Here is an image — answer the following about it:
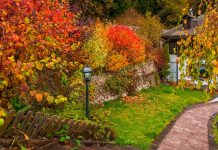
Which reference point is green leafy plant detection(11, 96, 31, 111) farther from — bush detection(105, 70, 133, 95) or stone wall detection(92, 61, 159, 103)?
bush detection(105, 70, 133, 95)

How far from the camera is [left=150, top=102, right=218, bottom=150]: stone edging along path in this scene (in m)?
11.9

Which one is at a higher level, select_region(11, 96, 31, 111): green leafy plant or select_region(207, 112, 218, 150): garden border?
select_region(11, 96, 31, 111): green leafy plant

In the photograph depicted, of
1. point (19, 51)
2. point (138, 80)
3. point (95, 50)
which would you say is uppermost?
point (95, 50)

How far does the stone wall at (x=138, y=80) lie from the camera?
17.9 m

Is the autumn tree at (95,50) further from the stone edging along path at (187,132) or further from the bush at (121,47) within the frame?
the stone edging along path at (187,132)

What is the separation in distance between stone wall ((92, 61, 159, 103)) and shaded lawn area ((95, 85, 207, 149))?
499 mm

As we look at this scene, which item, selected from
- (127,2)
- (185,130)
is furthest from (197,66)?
(127,2)

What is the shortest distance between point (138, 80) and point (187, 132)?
9227 millimetres

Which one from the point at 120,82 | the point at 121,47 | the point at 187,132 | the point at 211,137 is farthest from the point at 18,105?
the point at 121,47

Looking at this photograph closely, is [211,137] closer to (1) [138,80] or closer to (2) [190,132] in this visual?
(2) [190,132]

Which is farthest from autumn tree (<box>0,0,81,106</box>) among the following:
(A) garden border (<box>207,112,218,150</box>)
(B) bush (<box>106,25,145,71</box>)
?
(B) bush (<box>106,25,145,71</box>)

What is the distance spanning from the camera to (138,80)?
23.0 meters

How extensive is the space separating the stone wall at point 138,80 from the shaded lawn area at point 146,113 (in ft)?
1.64

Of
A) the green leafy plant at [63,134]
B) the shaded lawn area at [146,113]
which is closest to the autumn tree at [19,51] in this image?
the green leafy plant at [63,134]
